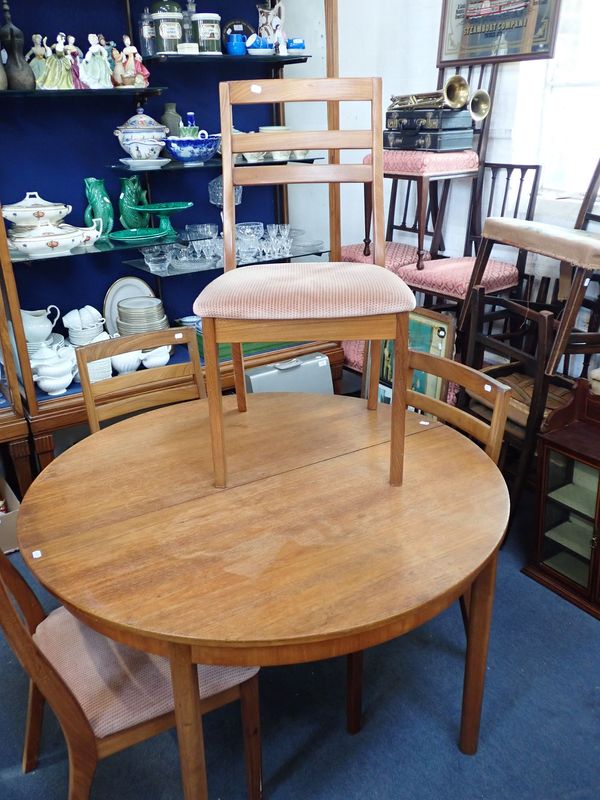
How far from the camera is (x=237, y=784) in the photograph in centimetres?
149

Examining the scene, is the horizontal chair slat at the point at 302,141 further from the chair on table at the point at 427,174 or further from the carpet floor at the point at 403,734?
the carpet floor at the point at 403,734

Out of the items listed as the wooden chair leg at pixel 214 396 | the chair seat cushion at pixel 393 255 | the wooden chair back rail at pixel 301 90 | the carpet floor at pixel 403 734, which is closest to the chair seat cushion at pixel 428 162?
the chair seat cushion at pixel 393 255

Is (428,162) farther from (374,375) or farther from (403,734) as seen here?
(403,734)

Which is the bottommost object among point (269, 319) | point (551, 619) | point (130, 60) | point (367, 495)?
point (551, 619)

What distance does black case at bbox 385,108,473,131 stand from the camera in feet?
9.34

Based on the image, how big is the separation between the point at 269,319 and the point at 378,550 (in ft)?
1.65

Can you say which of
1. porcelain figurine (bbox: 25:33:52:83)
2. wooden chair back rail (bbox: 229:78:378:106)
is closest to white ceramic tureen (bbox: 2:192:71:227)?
porcelain figurine (bbox: 25:33:52:83)

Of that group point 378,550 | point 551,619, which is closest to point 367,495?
point 378,550

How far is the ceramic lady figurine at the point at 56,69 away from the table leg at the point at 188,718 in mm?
2252

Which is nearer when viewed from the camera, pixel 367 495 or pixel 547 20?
pixel 367 495

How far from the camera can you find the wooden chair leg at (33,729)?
4.84 ft

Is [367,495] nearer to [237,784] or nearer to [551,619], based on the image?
[237,784]

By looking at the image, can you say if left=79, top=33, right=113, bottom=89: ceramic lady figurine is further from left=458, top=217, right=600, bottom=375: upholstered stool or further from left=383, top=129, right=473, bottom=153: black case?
left=458, top=217, right=600, bottom=375: upholstered stool

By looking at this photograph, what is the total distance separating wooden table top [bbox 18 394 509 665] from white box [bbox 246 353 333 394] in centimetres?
111
